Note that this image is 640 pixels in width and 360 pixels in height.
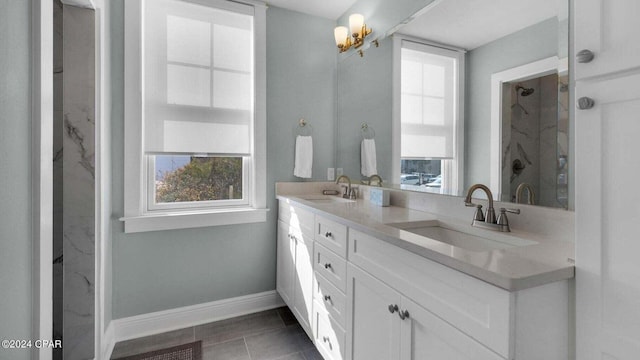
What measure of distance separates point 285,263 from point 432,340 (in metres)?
1.50

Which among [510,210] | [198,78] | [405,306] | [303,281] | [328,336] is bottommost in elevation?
[328,336]

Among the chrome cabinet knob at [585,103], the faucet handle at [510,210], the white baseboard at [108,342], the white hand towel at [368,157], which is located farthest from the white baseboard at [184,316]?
the chrome cabinet knob at [585,103]

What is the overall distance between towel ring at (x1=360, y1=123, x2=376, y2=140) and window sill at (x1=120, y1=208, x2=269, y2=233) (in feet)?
3.33

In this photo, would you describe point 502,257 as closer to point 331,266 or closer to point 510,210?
point 510,210

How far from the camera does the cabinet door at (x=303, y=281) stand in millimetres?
1877

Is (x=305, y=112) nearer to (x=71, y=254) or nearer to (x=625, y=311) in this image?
(x=71, y=254)

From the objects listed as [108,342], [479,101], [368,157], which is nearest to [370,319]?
[479,101]

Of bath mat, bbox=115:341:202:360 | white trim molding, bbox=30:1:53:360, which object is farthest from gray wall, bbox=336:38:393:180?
white trim molding, bbox=30:1:53:360

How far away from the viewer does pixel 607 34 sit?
2.41 feet

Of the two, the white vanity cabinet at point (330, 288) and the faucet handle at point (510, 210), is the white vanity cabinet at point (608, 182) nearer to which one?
the faucet handle at point (510, 210)

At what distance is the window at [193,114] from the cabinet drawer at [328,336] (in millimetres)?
984

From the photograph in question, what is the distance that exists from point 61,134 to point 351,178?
1.93m

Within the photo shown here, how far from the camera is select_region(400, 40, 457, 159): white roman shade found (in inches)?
62.4

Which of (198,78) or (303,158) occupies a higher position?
(198,78)
